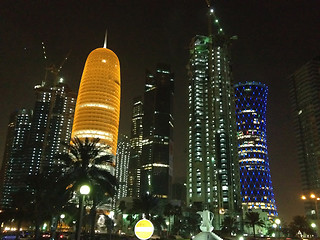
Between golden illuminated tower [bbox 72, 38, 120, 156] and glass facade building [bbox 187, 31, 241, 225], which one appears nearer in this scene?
glass facade building [bbox 187, 31, 241, 225]

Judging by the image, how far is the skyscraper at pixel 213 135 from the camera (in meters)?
155

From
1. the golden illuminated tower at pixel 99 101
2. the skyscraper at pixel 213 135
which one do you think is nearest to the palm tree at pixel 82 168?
the skyscraper at pixel 213 135

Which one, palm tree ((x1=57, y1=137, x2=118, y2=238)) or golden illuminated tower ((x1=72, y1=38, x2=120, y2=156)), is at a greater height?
golden illuminated tower ((x1=72, y1=38, x2=120, y2=156))

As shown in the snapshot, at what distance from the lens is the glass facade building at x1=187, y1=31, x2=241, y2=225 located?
155 meters

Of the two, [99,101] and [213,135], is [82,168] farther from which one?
[213,135]

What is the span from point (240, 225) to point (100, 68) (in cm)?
10769

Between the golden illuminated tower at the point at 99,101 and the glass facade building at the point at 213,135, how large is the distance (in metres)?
45.0

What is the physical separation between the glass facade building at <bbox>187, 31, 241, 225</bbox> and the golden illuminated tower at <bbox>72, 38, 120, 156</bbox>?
148 ft

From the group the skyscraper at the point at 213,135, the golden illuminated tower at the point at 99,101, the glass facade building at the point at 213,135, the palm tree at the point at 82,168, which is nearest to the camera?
the palm tree at the point at 82,168

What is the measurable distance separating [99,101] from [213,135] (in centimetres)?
6295

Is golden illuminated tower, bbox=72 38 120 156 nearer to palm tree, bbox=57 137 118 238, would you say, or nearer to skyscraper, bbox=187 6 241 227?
skyscraper, bbox=187 6 241 227

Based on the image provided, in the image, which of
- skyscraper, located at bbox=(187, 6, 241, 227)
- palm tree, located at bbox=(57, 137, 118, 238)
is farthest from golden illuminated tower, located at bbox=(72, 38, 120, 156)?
palm tree, located at bbox=(57, 137, 118, 238)

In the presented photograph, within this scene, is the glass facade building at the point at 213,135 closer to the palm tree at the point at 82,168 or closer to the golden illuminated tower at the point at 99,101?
the golden illuminated tower at the point at 99,101

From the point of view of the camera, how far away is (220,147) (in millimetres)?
161250
